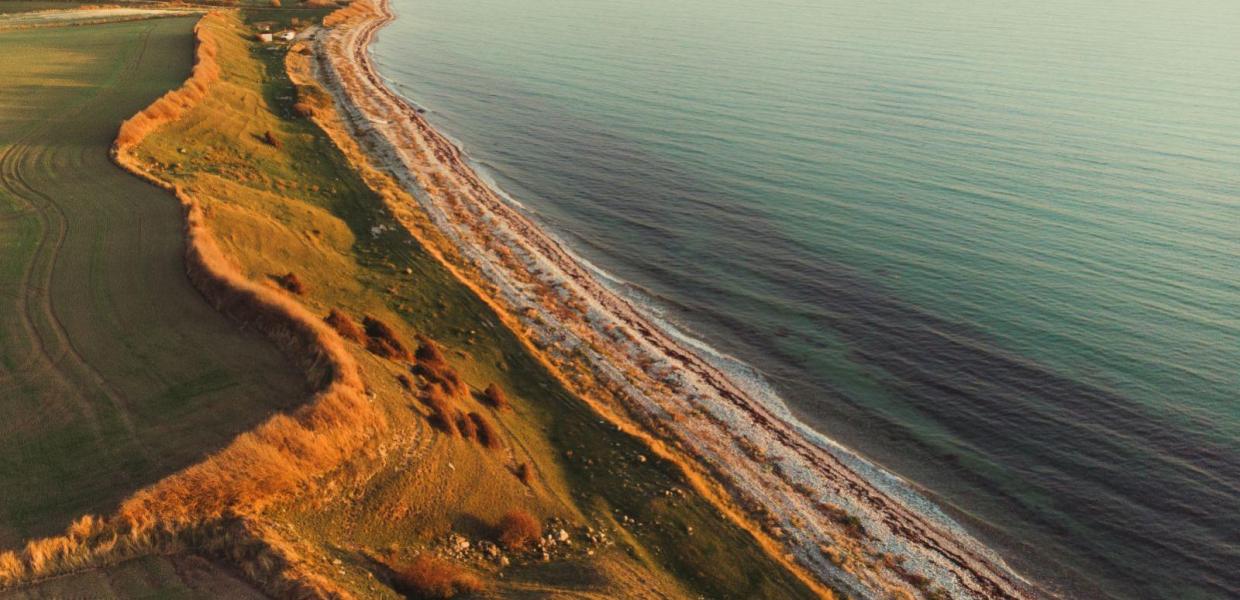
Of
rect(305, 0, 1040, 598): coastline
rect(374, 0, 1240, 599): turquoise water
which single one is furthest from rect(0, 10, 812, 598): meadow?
rect(374, 0, 1240, 599): turquoise water

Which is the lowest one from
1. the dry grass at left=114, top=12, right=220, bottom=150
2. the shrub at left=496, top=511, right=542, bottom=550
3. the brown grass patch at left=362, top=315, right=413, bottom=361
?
the shrub at left=496, top=511, right=542, bottom=550

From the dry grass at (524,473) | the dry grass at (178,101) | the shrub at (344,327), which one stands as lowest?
the dry grass at (524,473)

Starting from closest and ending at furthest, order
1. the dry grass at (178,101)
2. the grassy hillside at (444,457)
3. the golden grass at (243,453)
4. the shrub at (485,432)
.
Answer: the golden grass at (243,453) → the grassy hillside at (444,457) → the shrub at (485,432) → the dry grass at (178,101)

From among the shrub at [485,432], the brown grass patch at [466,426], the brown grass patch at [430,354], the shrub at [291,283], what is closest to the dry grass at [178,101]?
the shrub at [291,283]

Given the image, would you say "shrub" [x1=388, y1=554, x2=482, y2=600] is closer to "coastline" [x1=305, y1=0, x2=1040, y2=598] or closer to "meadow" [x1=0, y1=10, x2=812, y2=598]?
"meadow" [x1=0, y1=10, x2=812, y2=598]

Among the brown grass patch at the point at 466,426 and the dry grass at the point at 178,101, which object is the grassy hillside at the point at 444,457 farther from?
the dry grass at the point at 178,101
